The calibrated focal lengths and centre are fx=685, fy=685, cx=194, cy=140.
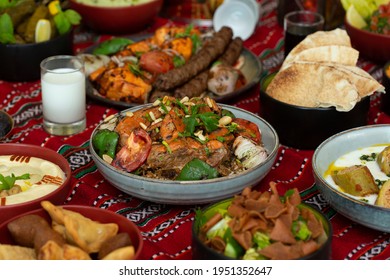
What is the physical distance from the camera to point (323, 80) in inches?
107

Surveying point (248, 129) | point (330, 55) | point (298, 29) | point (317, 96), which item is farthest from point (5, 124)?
point (298, 29)

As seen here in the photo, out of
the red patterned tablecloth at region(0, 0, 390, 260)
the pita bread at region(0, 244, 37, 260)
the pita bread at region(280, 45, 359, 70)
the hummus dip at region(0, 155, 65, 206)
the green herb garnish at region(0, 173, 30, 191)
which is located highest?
the pita bread at region(280, 45, 359, 70)

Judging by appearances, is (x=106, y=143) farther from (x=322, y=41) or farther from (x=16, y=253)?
(x=322, y=41)

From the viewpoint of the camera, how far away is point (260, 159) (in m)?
2.34

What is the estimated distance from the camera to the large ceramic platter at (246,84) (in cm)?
301

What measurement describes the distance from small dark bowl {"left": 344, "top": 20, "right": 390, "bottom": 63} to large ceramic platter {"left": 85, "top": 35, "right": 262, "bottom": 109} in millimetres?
555

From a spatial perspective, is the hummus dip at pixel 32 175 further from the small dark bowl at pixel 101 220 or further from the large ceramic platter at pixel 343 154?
the large ceramic platter at pixel 343 154

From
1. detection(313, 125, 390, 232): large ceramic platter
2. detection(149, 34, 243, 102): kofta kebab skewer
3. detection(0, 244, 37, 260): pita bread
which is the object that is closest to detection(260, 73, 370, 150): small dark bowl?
detection(313, 125, 390, 232): large ceramic platter

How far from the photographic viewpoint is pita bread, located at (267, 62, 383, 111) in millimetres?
2672

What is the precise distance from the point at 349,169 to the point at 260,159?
0.98 feet

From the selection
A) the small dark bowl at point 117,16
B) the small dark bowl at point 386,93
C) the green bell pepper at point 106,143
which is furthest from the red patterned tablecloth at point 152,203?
the small dark bowl at point 117,16

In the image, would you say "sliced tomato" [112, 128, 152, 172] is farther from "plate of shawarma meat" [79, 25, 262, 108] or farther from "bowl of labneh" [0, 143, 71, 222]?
"plate of shawarma meat" [79, 25, 262, 108]

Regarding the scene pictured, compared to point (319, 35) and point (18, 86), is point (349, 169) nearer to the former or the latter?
point (319, 35)

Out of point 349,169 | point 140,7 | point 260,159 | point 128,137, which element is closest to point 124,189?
point 128,137
